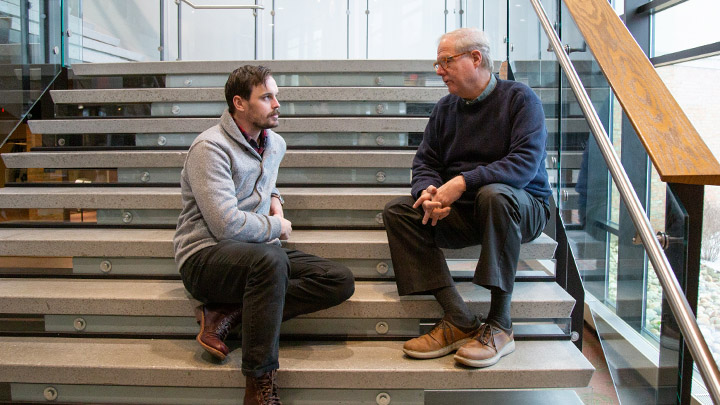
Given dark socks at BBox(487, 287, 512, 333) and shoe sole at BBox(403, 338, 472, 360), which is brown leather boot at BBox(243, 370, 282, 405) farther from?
dark socks at BBox(487, 287, 512, 333)

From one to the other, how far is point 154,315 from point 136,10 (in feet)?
12.1

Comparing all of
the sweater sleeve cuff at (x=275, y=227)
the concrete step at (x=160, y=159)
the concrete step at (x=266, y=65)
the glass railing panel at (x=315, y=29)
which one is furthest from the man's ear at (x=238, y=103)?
the glass railing panel at (x=315, y=29)

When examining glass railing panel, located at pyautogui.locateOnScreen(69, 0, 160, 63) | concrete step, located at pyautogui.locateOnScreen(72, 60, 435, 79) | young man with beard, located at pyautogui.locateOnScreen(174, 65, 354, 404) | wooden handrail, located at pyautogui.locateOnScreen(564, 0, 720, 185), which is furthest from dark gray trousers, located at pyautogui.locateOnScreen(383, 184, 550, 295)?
glass railing panel, located at pyautogui.locateOnScreen(69, 0, 160, 63)

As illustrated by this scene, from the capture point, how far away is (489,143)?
2.26 meters

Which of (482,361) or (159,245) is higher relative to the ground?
(159,245)

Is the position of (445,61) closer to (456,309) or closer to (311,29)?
(456,309)

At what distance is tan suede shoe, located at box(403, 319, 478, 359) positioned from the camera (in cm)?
204

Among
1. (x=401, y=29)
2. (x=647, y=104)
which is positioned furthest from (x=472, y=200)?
(x=401, y=29)

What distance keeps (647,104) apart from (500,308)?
Answer: 0.79m

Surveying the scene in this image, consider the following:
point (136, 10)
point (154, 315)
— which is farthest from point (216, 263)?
point (136, 10)

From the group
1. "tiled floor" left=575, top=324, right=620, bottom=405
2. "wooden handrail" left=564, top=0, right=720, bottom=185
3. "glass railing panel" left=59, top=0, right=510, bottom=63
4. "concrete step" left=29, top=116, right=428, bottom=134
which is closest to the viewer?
"wooden handrail" left=564, top=0, right=720, bottom=185

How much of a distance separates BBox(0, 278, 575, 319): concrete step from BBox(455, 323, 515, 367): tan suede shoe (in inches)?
6.8

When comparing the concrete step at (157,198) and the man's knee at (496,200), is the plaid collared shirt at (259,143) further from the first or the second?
the man's knee at (496,200)

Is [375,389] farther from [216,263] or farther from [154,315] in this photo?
[154,315]
